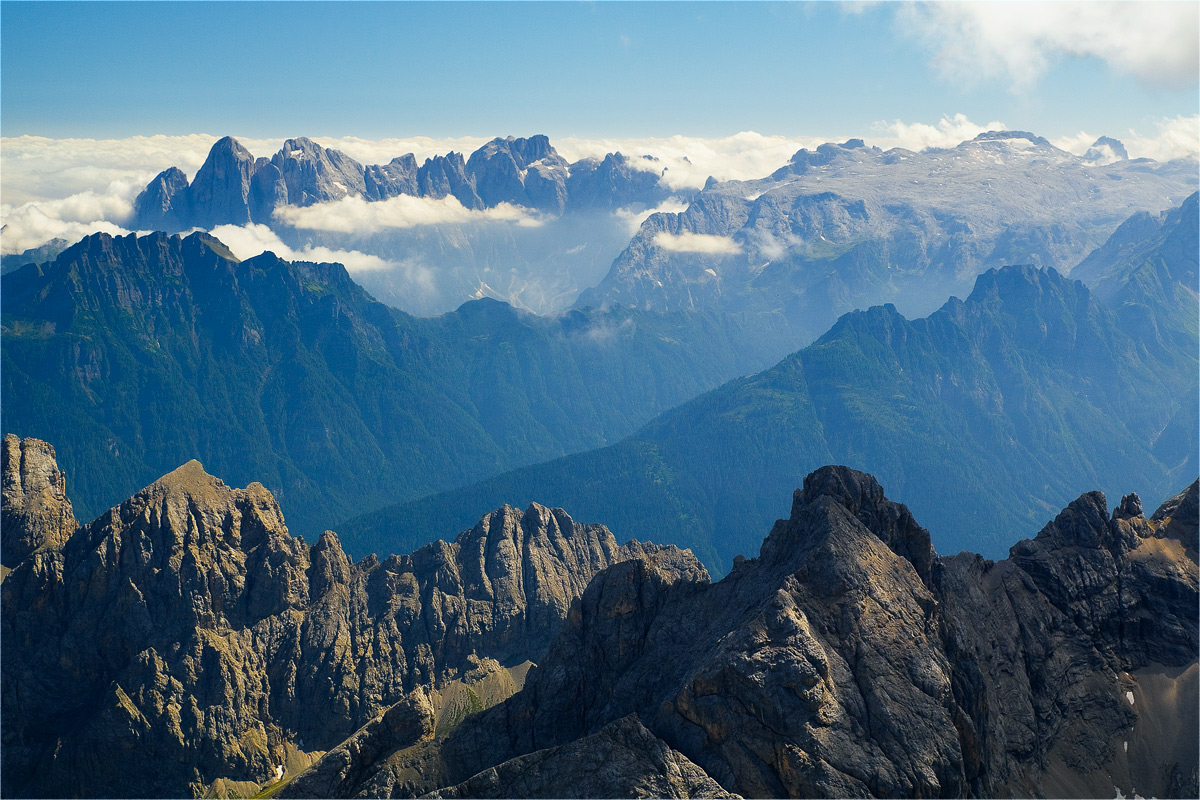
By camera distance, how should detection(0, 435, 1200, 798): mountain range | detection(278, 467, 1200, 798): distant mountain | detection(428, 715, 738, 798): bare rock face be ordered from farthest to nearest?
detection(0, 435, 1200, 798): mountain range
detection(278, 467, 1200, 798): distant mountain
detection(428, 715, 738, 798): bare rock face

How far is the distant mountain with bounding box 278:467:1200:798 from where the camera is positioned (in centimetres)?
9700

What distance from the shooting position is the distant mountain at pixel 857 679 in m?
97.0

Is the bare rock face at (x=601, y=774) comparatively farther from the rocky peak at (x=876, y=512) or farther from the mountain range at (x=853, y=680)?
the rocky peak at (x=876, y=512)

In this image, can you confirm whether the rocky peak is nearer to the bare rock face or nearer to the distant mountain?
the distant mountain

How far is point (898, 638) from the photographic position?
109 meters

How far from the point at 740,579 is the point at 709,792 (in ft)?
128

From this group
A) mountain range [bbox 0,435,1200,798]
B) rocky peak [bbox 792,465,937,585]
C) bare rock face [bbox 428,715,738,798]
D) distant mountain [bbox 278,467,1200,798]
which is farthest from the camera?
rocky peak [bbox 792,465,937,585]

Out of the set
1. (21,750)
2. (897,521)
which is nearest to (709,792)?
(897,521)

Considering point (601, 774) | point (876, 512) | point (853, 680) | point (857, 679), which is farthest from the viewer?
point (876, 512)

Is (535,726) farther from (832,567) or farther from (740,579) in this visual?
(832,567)

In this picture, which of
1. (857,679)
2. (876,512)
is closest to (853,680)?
(857,679)

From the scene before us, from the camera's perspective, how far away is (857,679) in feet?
343

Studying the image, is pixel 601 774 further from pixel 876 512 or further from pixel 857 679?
pixel 876 512

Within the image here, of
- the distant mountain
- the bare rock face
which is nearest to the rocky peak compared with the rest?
the distant mountain
